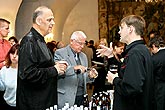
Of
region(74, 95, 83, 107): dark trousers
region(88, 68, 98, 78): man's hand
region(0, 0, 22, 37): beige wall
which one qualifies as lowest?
region(74, 95, 83, 107): dark trousers

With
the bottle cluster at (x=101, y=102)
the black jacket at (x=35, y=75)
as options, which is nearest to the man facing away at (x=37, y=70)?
the black jacket at (x=35, y=75)

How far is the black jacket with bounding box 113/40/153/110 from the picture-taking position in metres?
2.86

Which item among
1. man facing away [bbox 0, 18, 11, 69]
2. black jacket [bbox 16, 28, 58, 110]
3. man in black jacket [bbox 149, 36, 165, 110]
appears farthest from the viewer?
man facing away [bbox 0, 18, 11, 69]

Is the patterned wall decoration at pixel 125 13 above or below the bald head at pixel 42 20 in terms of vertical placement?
above

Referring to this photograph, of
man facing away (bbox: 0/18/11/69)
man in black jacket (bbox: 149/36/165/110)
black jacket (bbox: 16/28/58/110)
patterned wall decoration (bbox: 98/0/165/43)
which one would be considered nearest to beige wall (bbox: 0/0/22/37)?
man facing away (bbox: 0/18/11/69)

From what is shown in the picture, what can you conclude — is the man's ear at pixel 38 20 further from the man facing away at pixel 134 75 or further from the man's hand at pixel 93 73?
the man's hand at pixel 93 73

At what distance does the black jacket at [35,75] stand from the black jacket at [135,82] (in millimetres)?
640

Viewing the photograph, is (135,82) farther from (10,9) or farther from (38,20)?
(10,9)

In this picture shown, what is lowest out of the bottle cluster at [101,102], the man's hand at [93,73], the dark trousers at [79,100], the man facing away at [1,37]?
the dark trousers at [79,100]

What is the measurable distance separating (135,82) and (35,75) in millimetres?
900

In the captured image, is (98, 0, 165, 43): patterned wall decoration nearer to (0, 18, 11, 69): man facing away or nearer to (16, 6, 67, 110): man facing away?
(0, 18, 11, 69): man facing away

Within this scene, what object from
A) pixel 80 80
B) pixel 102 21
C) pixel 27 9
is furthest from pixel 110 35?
pixel 80 80

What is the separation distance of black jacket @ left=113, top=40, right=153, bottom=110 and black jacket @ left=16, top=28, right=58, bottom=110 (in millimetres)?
640

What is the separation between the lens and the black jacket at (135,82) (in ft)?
9.37
